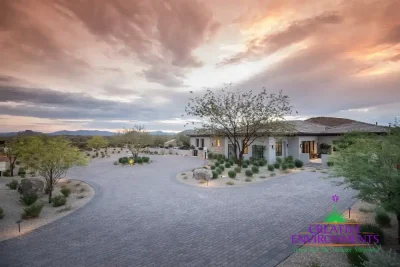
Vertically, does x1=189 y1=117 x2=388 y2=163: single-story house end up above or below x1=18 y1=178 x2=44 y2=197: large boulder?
above

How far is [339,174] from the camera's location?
6.92 metres

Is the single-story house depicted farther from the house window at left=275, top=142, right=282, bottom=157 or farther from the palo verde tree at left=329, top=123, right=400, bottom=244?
the palo verde tree at left=329, top=123, right=400, bottom=244

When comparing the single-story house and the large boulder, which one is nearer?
the large boulder

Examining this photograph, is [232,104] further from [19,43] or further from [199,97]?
[19,43]

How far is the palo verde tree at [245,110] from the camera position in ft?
65.3

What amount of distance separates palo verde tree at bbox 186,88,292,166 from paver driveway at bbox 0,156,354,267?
8990 mm

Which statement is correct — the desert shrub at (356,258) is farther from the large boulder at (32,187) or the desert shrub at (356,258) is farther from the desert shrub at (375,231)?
the large boulder at (32,187)

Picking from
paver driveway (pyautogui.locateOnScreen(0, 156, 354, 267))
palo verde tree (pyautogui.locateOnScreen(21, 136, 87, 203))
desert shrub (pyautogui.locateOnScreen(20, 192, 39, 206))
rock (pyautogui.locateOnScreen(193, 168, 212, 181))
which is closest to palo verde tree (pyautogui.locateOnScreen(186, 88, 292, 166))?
rock (pyautogui.locateOnScreen(193, 168, 212, 181))

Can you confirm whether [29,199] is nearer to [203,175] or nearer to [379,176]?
[203,175]

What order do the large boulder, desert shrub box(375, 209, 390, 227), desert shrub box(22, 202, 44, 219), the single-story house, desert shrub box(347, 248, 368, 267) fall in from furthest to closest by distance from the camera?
the single-story house < the large boulder < desert shrub box(22, 202, 44, 219) < desert shrub box(375, 209, 390, 227) < desert shrub box(347, 248, 368, 267)

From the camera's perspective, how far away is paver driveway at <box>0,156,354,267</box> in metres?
5.31

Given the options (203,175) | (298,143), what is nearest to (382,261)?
(203,175)

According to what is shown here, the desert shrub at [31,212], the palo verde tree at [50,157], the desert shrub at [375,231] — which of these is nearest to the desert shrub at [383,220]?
the desert shrub at [375,231]

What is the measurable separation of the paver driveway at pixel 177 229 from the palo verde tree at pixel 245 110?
354 inches
